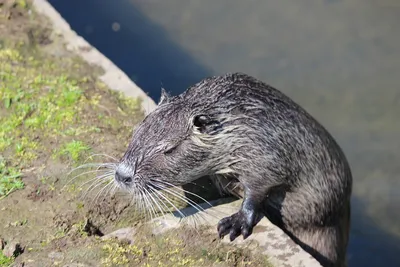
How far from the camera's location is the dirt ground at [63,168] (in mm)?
3994

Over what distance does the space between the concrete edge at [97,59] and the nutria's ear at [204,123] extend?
1341 millimetres

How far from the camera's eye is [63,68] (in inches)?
231

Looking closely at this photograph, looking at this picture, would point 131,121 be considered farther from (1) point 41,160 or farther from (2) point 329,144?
(2) point 329,144

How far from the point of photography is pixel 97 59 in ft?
19.6

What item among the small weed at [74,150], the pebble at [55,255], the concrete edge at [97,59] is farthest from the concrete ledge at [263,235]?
the concrete edge at [97,59]

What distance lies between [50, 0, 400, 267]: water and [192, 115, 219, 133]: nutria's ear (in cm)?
260

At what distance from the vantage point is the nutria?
4.05m

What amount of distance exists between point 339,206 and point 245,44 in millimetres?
3737

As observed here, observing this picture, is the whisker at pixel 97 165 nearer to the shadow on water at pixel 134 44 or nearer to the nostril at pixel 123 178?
the nostril at pixel 123 178

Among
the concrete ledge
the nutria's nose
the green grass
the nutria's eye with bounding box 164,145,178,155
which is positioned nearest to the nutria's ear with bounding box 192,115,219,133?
the nutria's eye with bounding box 164,145,178,155

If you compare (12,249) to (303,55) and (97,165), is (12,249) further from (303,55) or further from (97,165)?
(303,55)

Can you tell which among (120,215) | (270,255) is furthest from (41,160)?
(270,255)

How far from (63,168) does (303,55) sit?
377cm

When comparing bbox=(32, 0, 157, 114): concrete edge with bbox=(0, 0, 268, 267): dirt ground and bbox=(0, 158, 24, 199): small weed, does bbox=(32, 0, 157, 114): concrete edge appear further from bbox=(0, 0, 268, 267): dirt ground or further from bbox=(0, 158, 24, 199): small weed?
bbox=(0, 158, 24, 199): small weed
